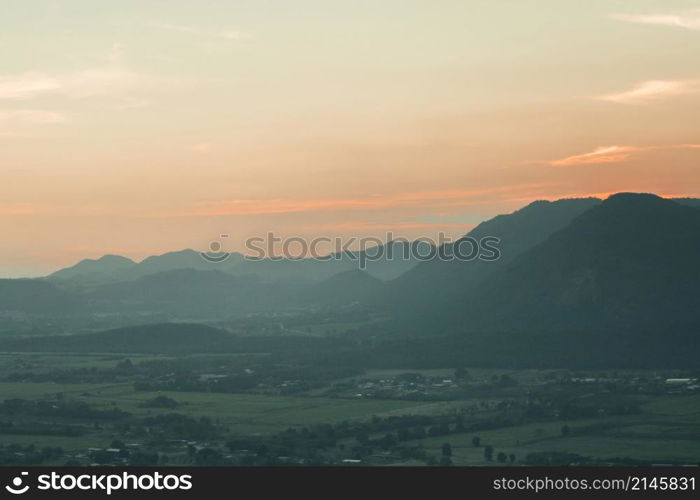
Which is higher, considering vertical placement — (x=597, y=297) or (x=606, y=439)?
(x=597, y=297)

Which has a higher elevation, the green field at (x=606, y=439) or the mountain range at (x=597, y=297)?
the mountain range at (x=597, y=297)

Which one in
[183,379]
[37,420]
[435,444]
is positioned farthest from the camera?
[183,379]

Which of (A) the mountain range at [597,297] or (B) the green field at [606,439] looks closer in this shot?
(B) the green field at [606,439]

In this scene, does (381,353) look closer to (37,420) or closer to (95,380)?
(95,380)

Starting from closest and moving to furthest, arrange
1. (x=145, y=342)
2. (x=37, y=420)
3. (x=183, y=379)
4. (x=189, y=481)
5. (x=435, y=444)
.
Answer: (x=189, y=481), (x=435, y=444), (x=37, y=420), (x=183, y=379), (x=145, y=342)

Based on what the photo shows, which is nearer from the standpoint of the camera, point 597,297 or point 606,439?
point 606,439

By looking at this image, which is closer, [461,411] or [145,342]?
[461,411]

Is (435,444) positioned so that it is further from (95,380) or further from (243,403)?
(95,380)

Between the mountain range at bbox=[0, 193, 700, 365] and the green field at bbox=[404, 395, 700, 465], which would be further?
the mountain range at bbox=[0, 193, 700, 365]

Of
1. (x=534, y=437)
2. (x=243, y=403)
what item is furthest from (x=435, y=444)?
(x=243, y=403)

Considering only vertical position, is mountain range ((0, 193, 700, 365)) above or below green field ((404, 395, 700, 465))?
above
